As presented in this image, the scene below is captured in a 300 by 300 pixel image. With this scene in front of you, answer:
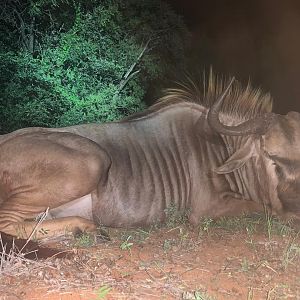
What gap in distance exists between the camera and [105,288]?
321cm

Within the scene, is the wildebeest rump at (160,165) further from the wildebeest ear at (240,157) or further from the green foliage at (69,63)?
the green foliage at (69,63)

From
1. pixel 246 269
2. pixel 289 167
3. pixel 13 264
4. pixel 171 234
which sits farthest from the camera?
pixel 289 167

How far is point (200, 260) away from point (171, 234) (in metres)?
1.00

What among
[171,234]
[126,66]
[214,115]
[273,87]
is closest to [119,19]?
[126,66]

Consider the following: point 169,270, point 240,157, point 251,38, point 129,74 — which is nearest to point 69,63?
A: point 129,74

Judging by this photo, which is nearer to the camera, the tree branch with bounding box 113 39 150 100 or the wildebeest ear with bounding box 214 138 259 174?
the wildebeest ear with bounding box 214 138 259 174

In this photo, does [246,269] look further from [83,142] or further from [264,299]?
[83,142]

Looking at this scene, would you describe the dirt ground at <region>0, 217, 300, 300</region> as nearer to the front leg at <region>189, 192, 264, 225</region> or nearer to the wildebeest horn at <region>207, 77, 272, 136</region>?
the front leg at <region>189, 192, 264, 225</region>

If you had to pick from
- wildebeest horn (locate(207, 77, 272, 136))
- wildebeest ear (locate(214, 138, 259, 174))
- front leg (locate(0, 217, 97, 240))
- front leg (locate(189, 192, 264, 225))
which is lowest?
front leg (locate(189, 192, 264, 225))

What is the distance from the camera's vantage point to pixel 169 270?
143 inches

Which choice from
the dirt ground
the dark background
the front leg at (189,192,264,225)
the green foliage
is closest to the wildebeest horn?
the front leg at (189,192,264,225)

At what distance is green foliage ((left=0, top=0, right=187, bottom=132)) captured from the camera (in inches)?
431

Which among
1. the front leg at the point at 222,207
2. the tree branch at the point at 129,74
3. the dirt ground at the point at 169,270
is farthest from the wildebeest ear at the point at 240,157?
the tree branch at the point at 129,74

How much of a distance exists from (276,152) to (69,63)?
674 cm
